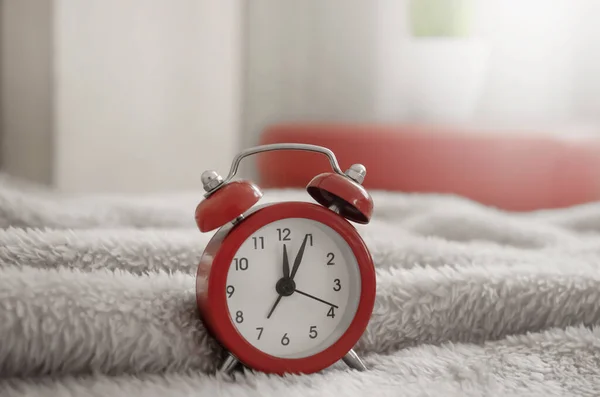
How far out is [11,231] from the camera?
637mm

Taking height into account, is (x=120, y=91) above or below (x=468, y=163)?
above

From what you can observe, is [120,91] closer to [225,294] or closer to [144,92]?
[144,92]

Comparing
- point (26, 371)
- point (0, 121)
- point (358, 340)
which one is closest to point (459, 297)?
point (358, 340)

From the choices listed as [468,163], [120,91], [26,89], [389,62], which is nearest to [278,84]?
[389,62]

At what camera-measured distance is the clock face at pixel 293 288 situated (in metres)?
0.52

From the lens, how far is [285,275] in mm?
537

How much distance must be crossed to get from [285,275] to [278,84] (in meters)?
1.41

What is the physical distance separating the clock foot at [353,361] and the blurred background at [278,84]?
110 cm

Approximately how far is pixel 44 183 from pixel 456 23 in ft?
4.27

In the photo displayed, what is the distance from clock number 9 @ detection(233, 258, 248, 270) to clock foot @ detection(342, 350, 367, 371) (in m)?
0.12

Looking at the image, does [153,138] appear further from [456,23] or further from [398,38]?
[456,23]

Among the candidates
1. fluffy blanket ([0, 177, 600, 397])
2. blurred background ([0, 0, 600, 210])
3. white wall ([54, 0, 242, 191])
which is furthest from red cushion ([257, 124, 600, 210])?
fluffy blanket ([0, 177, 600, 397])

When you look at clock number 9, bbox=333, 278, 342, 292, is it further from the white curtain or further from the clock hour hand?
the white curtain

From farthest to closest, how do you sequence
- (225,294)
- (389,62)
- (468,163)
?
(389,62)
(468,163)
(225,294)
